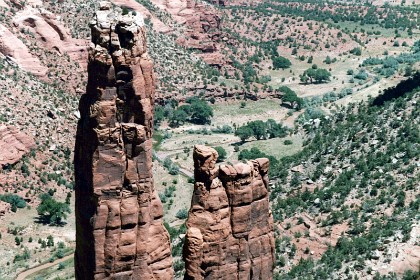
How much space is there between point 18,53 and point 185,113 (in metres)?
39.4

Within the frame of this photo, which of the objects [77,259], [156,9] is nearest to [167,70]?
[156,9]

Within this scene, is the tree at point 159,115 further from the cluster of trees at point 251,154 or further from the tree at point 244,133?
the cluster of trees at point 251,154

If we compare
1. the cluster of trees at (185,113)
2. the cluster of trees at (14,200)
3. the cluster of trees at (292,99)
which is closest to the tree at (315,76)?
the cluster of trees at (292,99)

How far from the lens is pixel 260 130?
138 m

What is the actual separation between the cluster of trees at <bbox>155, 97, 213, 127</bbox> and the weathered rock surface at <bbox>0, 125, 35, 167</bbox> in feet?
147

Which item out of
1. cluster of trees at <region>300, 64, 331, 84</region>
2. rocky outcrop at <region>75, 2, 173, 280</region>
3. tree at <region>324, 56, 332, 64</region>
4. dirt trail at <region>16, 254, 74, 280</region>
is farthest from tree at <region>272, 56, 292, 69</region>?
rocky outcrop at <region>75, 2, 173, 280</region>

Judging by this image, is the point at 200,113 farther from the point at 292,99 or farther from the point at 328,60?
the point at 328,60

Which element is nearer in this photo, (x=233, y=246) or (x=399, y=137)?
(x=233, y=246)

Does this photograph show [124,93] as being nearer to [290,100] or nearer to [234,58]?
[290,100]

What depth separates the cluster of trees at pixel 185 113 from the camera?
486ft

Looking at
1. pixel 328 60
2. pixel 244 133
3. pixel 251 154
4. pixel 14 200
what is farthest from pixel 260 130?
pixel 328 60

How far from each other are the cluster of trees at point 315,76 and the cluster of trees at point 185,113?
37635 millimetres

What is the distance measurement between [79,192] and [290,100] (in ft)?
416

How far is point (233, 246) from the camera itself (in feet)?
117
